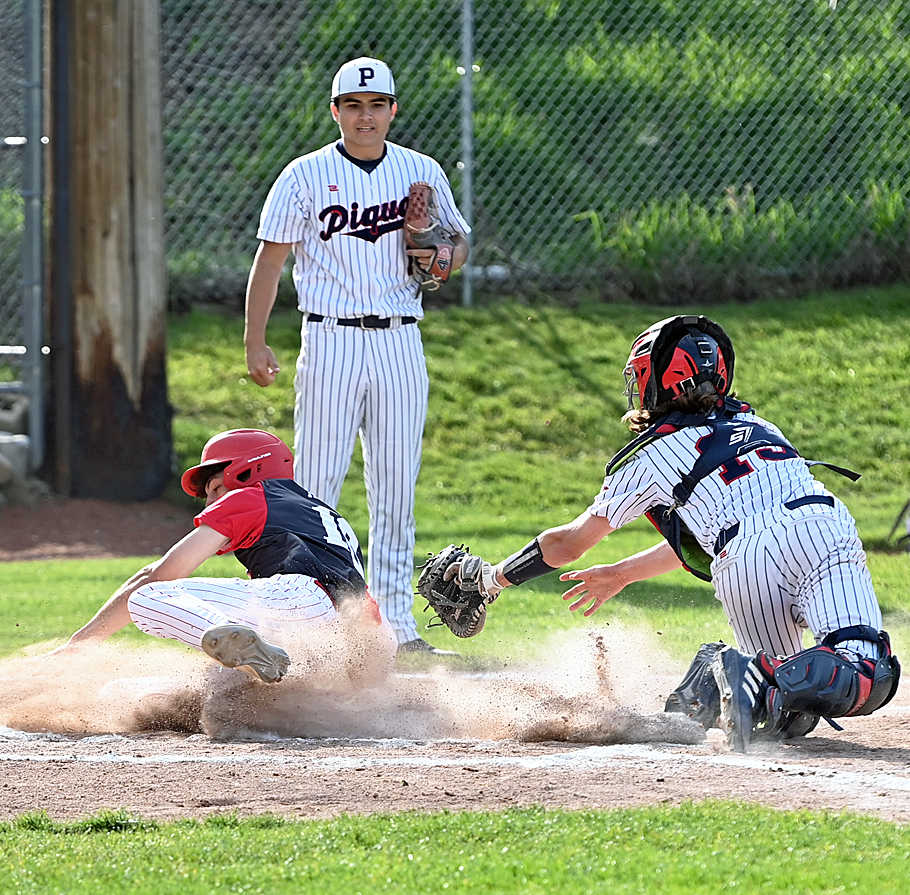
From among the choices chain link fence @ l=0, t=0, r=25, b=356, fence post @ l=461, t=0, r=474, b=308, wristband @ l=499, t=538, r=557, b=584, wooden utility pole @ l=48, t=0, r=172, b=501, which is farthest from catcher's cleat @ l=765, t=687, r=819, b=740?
fence post @ l=461, t=0, r=474, b=308

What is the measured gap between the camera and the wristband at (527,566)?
16.2 ft

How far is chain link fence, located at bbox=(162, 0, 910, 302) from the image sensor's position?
13.1m

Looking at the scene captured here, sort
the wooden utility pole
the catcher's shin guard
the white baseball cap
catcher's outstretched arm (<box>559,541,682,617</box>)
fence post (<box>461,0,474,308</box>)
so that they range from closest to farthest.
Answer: the catcher's shin guard < catcher's outstretched arm (<box>559,541,682,617</box>) < the white baseball cap < the wooden utility pole < fence post (<box>461,0,474,308</box>)

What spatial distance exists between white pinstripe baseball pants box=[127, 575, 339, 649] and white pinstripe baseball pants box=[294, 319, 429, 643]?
4.83 ft

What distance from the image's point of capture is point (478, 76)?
13.7m

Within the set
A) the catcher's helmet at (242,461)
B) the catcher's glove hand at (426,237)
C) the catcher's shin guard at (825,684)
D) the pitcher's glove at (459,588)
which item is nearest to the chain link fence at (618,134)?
the catcher's glove hand at (426,237)

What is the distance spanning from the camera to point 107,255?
33.8 feet

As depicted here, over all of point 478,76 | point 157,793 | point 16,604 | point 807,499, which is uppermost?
point 478,76

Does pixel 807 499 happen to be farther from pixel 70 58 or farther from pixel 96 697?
pixel 70 58

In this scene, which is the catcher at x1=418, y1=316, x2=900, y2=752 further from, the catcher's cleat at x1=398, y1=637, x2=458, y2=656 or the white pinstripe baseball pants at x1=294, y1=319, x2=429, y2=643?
the white pinstripe baseball pants at x1=294, y1=319, x2=429, y2=643

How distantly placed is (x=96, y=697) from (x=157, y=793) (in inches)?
56.1

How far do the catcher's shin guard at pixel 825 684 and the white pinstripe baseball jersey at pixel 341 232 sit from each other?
9.40 ft

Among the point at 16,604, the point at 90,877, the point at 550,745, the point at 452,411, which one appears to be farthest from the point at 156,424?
the point at 90,877

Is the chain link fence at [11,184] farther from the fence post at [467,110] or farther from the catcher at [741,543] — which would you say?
the catcher at [741,543]
